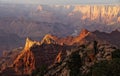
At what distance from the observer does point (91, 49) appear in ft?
200

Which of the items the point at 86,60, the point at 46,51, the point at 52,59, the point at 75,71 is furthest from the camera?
the point at 46,51

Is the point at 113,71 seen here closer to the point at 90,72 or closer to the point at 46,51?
the point at 90,72

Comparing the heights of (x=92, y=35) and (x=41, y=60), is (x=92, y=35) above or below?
above

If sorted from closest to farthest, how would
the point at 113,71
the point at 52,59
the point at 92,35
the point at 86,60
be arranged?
the point at 113,71, the point at 86,60, the point at 52,59, the point at 92,35

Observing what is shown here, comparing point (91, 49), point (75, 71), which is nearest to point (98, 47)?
point (91, 49)

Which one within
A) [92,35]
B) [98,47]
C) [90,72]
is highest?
[92,35]

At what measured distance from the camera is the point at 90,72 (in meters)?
49.7

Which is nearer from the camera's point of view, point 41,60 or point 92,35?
point 41,60

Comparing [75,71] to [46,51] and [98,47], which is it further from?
[46,51]

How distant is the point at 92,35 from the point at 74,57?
139 meters

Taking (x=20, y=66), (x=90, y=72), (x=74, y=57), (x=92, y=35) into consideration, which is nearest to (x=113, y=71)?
(x=90, y=72)

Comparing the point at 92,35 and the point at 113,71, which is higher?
the point at 92,35

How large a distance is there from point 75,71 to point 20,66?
281ft

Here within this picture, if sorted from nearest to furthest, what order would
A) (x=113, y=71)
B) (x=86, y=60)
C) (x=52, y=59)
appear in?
(x=113, y=71) < (x=86, y=60) < (x=52, y=59)
